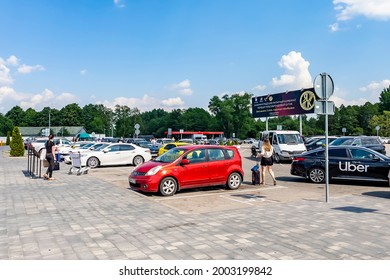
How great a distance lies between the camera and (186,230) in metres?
6.60

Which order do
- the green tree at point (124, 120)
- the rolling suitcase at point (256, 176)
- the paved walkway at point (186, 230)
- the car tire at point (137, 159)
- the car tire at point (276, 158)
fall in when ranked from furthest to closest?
the green tree at point (124, 120) → the car tire at point (276, 158) → the car tire at point (137, 159) → the rolling suitcase at point (256, 176) → the paved walkway at point (186, 230)

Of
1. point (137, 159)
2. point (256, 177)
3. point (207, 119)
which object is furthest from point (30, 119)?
point (256, 177)

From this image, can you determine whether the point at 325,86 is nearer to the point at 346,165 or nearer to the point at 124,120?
the point at 346,165

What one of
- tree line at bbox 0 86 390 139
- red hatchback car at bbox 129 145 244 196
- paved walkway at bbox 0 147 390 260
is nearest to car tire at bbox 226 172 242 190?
red hatchback car at bbox 129 145 244 196

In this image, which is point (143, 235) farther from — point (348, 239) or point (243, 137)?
point (243, 137)

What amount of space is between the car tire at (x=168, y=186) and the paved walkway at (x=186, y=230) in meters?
0.93

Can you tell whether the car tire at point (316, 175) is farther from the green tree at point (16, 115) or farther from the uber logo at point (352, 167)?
the green tree at point (16, 115)

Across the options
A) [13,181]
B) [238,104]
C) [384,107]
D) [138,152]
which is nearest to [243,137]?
[238,104]

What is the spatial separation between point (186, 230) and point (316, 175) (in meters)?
8.48

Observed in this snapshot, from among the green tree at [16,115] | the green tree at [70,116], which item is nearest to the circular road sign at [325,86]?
the green tree at [70,116]

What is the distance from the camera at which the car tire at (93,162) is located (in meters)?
20.9

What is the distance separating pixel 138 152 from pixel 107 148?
1875mm

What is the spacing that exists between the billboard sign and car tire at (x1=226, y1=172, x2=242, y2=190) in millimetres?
24683
